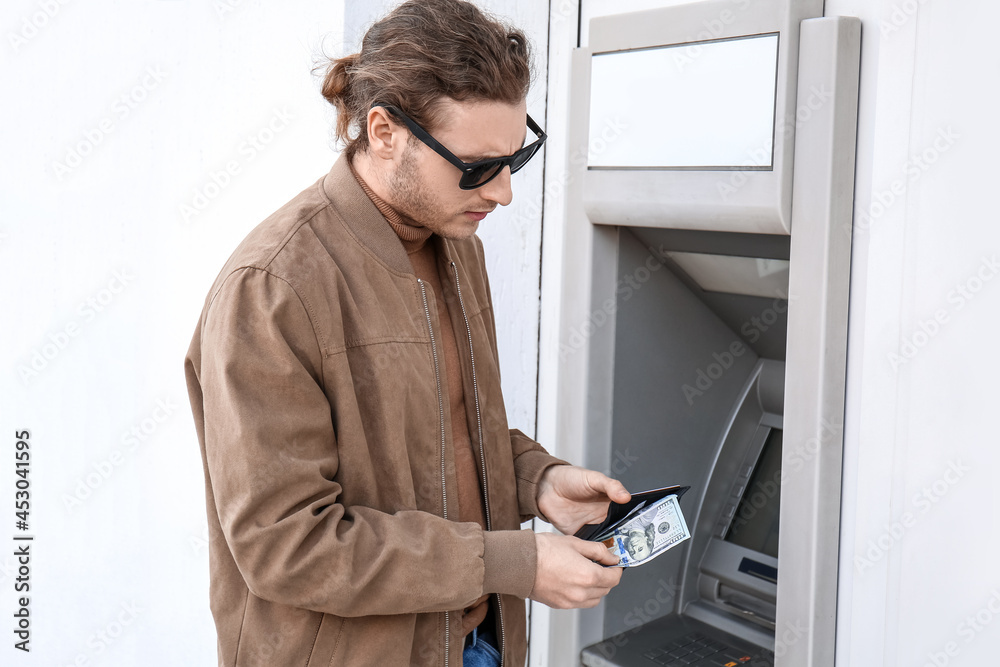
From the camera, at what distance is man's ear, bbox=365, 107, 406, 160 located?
141 cm

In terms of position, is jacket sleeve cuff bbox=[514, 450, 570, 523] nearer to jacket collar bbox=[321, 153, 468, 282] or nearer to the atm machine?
the atm machine

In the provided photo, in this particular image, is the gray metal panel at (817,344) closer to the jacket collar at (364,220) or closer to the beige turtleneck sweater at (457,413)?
the beige turtleneck sweater at (457,413)

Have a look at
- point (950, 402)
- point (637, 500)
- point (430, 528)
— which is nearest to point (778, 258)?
point (950, 402)

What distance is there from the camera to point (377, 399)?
4.55 feet

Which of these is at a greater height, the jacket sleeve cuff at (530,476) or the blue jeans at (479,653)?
the jacket sleeve cuff at (530,476)

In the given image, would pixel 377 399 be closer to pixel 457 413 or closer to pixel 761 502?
pixel 457 413

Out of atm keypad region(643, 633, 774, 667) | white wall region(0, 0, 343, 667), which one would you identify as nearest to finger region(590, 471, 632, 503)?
atm keypad region(643, 633, 774, 667)

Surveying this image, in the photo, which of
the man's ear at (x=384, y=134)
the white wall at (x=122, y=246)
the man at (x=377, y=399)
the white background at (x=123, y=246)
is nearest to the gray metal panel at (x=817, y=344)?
the man at (x=377, y=399)

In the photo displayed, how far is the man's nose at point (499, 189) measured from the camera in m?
1.46

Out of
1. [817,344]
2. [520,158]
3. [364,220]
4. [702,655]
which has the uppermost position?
[520,158]

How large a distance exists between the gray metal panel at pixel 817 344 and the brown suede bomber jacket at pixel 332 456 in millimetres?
518

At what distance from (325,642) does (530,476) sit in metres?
0.53

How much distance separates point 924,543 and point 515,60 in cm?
106

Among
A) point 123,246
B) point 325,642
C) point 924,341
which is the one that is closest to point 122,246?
point 123,246
